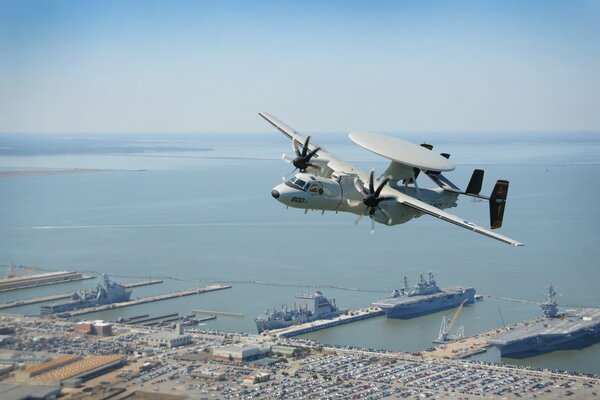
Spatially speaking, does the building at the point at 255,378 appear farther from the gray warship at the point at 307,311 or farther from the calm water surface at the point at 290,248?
the gray warship at the point at 307,311

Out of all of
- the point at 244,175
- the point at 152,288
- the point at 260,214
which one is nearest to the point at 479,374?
the point at 152,288

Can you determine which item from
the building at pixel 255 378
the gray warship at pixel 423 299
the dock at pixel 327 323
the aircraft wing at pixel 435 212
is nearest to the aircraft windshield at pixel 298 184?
the aircraft wing at pixel 435 212

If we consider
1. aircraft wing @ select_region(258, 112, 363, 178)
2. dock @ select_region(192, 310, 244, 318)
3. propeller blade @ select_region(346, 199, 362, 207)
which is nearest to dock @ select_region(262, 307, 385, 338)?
dock @ select_region(192, 310, 244, 318)

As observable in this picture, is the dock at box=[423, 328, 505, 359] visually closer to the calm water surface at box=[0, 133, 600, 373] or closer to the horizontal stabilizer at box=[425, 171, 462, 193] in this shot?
the calm water surface at box=[0, 133, 600, 373]

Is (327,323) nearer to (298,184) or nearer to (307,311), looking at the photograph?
(307,311)

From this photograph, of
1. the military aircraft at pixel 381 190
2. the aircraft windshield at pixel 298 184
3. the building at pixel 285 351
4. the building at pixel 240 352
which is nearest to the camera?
the military aircraft at pixel 381 190

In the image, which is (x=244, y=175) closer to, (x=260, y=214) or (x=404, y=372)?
(x=260, y=214)
